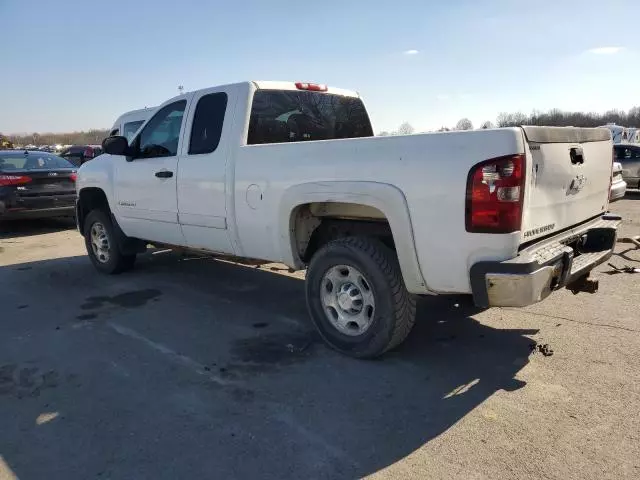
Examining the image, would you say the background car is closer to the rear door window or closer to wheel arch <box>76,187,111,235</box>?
the rear door window

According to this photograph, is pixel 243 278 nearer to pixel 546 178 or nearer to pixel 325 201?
pixel 325 201

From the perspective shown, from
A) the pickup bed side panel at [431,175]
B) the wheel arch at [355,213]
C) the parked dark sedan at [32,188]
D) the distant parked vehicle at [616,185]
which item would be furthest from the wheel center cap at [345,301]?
the parked dark sedan at [32,188]

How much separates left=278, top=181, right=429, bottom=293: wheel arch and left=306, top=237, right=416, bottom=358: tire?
176 mm

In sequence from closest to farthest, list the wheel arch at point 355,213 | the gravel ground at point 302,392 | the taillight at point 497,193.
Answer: the gravel ground at point 302,392 → the taillight at point 497,193 → the wheel arch at point 355,213

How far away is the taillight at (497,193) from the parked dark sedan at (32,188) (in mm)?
9272

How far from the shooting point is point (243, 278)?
21.8 feet

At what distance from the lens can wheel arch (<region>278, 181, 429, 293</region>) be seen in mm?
3486

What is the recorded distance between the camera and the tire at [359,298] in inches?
148

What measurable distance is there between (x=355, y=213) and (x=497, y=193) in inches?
48.1

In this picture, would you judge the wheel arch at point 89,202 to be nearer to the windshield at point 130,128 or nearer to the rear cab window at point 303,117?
the rear cab window at point 303,117

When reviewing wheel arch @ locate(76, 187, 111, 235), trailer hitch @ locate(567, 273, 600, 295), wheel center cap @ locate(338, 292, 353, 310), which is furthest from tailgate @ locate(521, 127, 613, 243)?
wheel arch @ locate(76, 187, 111, 235)

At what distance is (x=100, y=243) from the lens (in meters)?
6.95

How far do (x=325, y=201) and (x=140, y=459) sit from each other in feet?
6.81

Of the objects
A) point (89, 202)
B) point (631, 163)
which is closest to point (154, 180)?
point (89, 202)
